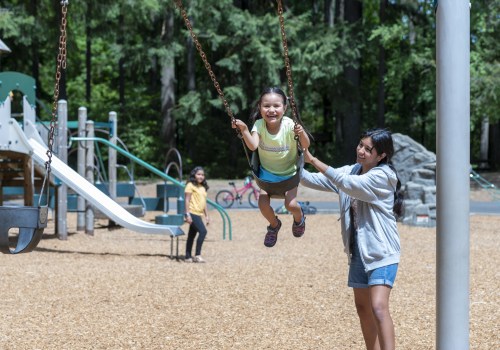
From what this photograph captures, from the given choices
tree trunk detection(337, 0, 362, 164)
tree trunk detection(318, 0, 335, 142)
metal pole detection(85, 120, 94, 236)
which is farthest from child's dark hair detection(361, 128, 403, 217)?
tree trunk detection(318, 0, 335, 142)

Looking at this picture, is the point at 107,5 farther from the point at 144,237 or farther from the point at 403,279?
the point at 403,279

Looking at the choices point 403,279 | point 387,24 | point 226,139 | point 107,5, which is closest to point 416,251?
point 403,279

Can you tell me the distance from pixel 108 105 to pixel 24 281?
88.6 ft

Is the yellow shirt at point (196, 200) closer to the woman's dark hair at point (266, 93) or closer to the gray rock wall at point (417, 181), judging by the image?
the woman's dark hair at point (266, 93)

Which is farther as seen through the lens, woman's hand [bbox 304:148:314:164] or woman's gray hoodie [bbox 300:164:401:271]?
woman's hand [bbox 304:148:314:164]

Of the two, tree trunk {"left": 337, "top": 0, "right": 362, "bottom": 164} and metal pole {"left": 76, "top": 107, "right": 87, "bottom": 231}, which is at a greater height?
tree trunk {"left": 337, "top": 0, "right": 362, "bottom": 164}

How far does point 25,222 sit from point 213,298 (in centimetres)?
343

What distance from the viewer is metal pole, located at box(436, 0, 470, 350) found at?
4.21 metres

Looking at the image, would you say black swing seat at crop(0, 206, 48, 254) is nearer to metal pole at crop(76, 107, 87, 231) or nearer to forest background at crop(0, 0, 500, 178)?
metal pole at crop(76, 107, 87, 231)

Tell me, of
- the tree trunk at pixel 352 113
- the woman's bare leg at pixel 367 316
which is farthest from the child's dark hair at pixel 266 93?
the tree trunk at pixel 352 113

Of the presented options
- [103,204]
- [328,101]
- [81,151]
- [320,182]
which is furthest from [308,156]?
[328,101]

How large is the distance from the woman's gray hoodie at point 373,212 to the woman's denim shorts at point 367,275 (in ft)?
0.11

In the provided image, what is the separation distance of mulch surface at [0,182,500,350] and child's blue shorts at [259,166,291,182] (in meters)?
1.68

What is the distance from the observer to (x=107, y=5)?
72.5ft
